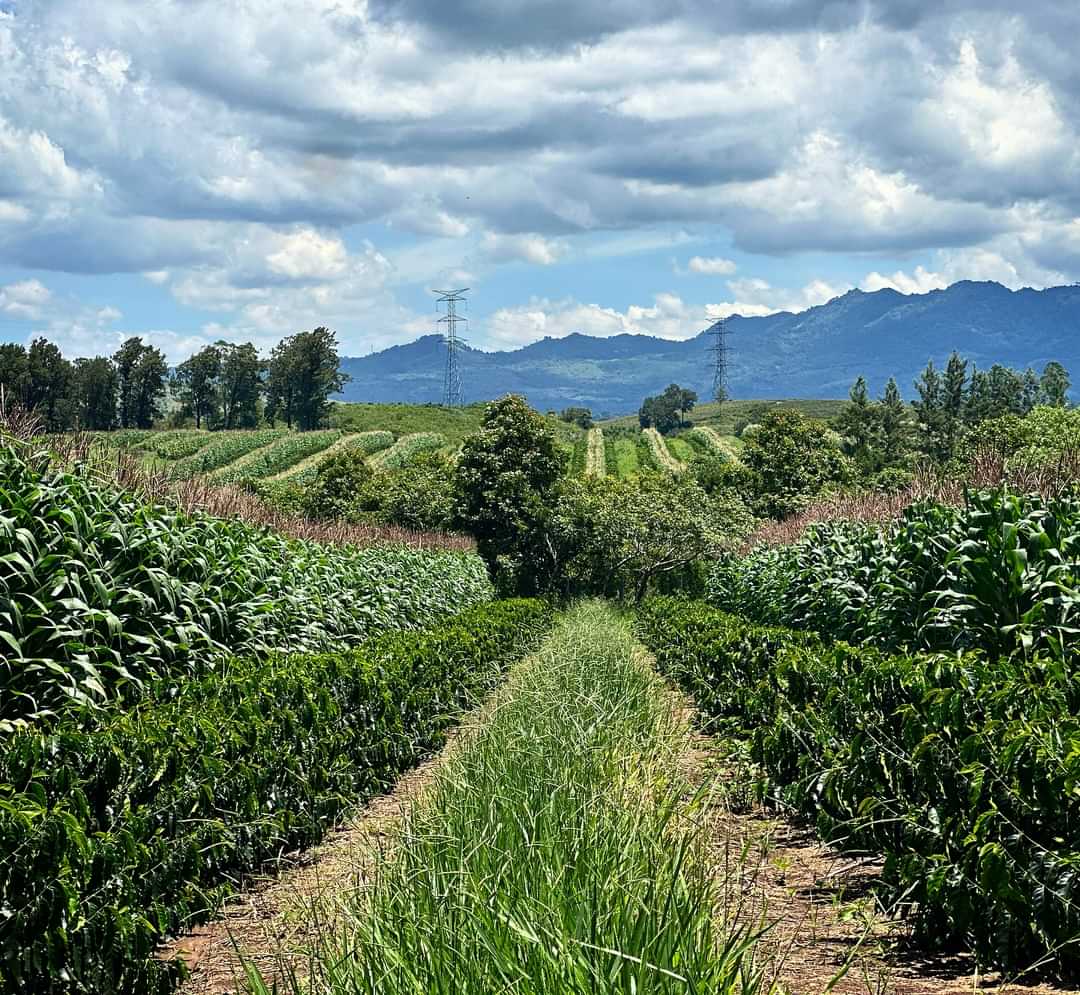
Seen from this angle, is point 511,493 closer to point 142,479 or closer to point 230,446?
point 142,479

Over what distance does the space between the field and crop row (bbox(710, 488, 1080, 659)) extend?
5cm

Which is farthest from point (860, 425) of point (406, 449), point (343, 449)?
point (343, 449)

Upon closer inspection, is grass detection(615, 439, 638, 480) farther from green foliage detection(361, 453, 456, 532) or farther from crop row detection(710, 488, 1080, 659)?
crop row detection(710, 488, 1080, 659)

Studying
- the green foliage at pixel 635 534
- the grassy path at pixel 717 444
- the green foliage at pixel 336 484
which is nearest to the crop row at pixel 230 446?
the green foliage at pixel 336 484

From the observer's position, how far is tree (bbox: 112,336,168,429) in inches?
4301

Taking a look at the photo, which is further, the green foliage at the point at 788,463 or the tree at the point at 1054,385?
the tree at the point at 1054,385

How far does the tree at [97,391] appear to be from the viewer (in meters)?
97.3

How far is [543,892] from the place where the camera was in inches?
175

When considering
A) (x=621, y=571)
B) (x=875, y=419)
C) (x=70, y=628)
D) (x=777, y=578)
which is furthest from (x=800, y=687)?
(x=875, y=419)

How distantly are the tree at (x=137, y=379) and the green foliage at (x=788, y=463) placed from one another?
66.1 meters

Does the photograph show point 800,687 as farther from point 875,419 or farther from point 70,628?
point 875,419

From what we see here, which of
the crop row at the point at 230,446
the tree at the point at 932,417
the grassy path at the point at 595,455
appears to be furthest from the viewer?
the grassy path at the point at 595,455

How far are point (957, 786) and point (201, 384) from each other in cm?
12317

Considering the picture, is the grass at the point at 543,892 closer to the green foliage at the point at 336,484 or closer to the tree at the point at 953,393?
the green foliage at the point at 336,484
